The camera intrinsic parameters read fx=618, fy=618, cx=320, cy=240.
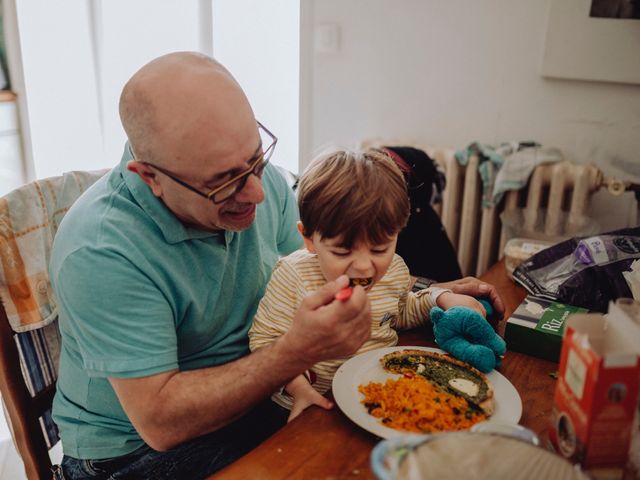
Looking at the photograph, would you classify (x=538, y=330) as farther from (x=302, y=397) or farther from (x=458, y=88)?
(x=458, y=88)

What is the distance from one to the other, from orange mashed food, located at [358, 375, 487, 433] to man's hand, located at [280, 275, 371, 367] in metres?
0.09

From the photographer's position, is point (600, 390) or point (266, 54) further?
point (266, 54)

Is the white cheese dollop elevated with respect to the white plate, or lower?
elevated

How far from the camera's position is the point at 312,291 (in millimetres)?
1202

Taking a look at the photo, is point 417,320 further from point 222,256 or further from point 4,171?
point 4,171

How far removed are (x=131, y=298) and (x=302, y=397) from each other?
0.34m

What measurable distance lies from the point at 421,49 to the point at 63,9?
1.52 meters

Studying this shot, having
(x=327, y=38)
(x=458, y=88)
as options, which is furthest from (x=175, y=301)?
(x=327, y=38)

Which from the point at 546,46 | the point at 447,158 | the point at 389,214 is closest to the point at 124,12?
the point at 447,158

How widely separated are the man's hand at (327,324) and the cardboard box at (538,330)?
13.4 inches

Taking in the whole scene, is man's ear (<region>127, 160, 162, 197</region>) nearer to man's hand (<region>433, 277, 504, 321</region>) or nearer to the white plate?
the white plate

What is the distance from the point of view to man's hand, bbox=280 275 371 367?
99cm

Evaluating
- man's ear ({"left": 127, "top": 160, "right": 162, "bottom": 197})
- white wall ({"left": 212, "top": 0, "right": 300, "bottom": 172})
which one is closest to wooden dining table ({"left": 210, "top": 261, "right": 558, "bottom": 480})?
man's ear ({"left": 127, "top": 160, "right": 162, "bottom": 197})

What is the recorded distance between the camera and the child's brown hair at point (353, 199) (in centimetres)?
112
